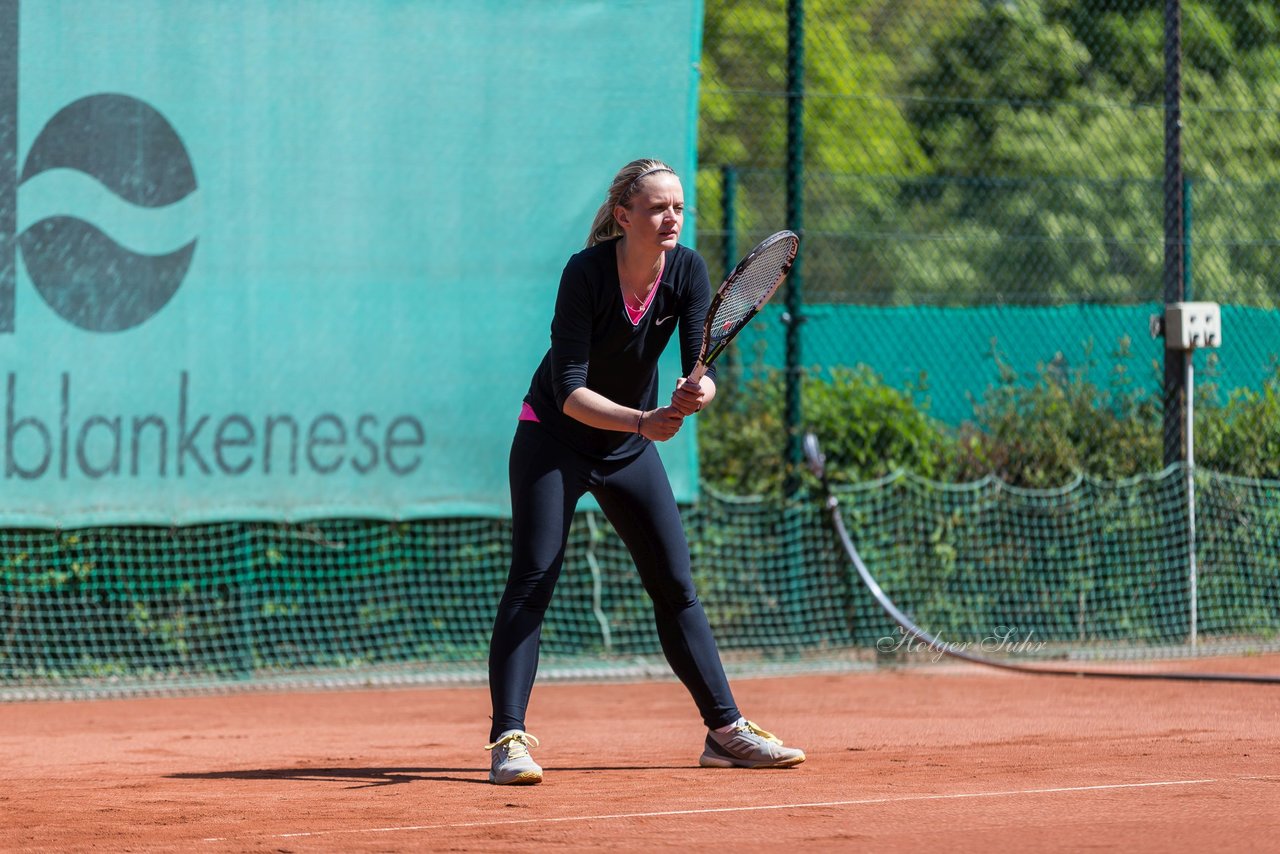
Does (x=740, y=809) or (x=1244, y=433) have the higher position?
(x=1244, y=433)

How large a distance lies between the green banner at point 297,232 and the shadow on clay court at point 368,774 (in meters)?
2.95

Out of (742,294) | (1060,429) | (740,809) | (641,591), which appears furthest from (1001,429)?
(740,809)

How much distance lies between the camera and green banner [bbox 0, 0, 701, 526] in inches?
319

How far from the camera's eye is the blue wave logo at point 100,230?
809 centimetres

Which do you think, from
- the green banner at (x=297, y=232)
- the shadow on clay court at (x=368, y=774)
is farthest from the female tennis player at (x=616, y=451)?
the green banner at (x=297, y=232)

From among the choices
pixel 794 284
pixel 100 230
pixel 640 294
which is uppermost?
pixel 100 230

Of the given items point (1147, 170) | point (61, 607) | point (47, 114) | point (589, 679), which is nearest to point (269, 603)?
point (61, 607)

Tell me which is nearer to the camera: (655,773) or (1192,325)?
(655,773)

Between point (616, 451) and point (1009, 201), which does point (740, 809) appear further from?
point (1009, 201)

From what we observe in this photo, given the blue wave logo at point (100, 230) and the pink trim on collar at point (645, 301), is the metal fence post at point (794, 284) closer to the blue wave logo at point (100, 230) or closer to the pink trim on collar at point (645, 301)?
the blue wave logo at point (100, 230)

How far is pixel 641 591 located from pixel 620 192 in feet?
14.2

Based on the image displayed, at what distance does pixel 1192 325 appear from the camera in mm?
9461

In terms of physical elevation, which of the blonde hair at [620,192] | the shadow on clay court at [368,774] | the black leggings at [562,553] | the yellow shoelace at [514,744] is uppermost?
the blonde hair at [620,192]

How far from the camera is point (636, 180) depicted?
16.3ft
